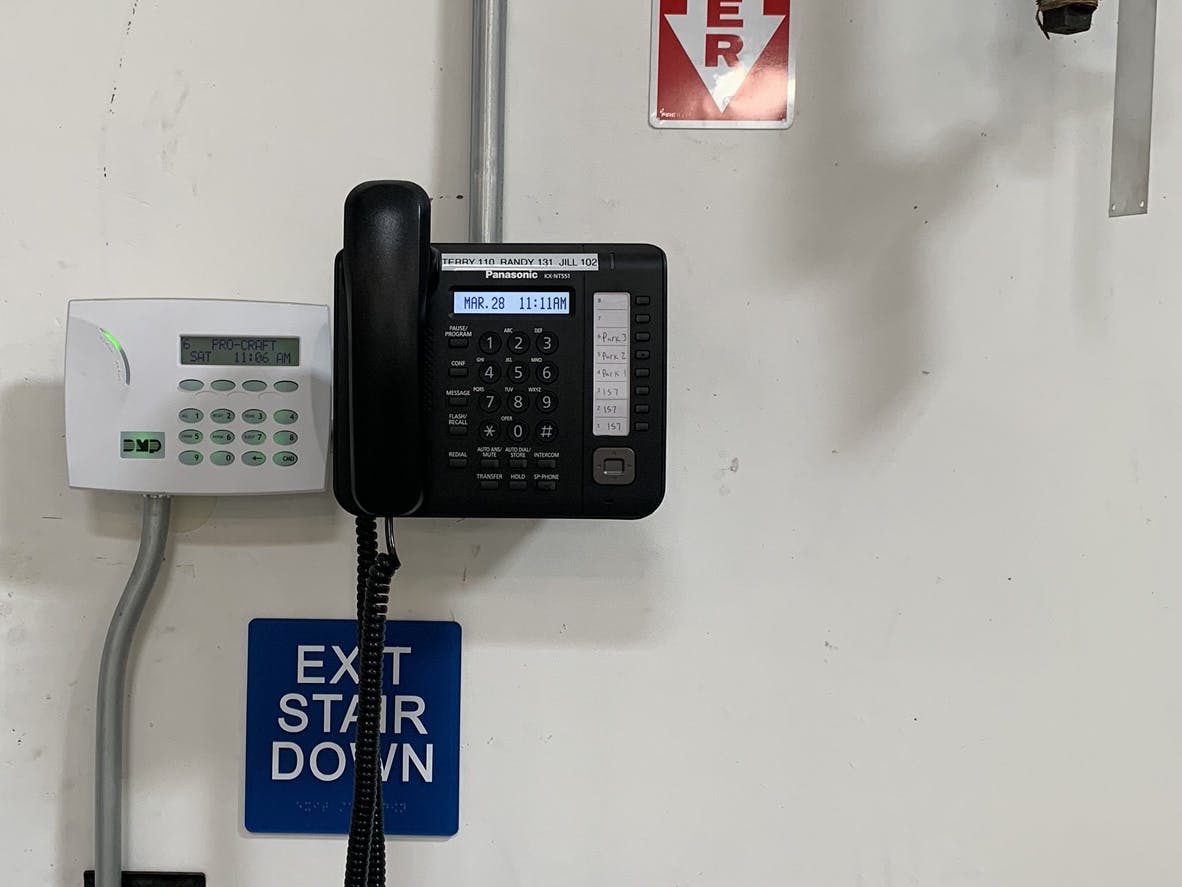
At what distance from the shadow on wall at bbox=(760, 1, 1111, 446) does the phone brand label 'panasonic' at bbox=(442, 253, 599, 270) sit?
16cm

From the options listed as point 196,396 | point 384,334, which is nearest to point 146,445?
point 196,396

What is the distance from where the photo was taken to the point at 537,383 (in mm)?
585

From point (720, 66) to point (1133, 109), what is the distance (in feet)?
0.92

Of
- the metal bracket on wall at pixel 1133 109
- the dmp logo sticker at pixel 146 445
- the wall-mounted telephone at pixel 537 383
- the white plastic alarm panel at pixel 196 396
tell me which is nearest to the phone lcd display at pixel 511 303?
the wall-mounted telephone at pixel 537 383

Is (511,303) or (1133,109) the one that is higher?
(1133,109)

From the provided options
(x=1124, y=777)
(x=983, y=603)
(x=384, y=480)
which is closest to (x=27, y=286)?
(x=384, y=480)

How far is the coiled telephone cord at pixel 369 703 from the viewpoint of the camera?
58 centimetres

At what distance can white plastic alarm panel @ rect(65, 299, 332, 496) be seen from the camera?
619mm

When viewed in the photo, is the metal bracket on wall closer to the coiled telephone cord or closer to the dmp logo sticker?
the coiled telephone cord

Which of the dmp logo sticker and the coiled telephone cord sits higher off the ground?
the dmp logo sticker

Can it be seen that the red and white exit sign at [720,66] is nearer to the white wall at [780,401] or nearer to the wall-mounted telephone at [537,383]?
the white wall at [780,401]

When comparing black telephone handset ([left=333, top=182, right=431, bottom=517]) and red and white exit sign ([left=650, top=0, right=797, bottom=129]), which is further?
red and white exit sign ([left=650, top=0, right=797, bottom=129])

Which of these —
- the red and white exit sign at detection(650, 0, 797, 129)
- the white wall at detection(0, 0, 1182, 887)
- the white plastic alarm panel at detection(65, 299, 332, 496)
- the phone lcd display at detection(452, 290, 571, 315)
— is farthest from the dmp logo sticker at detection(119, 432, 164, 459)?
the red and white exit sign at detection(650, 0, 797, 129)

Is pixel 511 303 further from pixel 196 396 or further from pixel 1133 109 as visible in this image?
pixel 1133 109
